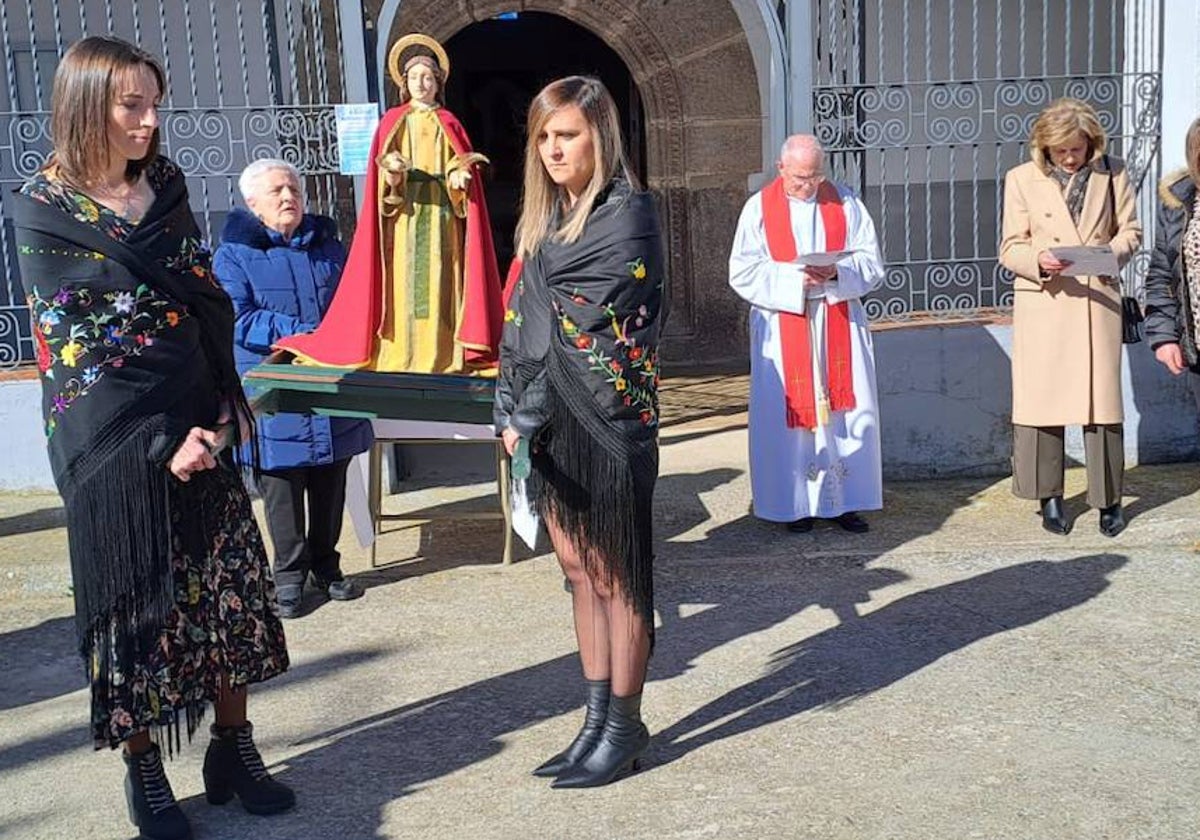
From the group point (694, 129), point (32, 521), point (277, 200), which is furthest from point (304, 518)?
point (694, 129)

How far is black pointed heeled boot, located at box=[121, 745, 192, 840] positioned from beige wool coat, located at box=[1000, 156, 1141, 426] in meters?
3.99

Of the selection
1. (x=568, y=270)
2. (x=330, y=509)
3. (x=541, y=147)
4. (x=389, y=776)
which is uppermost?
(x=541, y=147)

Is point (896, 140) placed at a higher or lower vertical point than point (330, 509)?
higher

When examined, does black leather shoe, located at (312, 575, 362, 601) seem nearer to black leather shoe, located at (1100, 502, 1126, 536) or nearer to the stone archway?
black leather shoe, located at (1100, 502, 1126, 536)

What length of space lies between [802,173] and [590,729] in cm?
298

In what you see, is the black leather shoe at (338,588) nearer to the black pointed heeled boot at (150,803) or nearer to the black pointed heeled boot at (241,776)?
the black pointed heeled boot at (241,776)

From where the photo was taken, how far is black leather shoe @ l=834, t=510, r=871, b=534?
6.10 metres

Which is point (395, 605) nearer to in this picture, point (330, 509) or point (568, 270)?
point (330, 509)

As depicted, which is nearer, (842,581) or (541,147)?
(541,147)

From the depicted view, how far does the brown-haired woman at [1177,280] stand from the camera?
17.9 ft

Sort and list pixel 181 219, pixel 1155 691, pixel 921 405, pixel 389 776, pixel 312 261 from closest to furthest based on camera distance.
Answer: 1. pixel 181 219
2. pixel 389 776
3. pixel 1155 691
4. pixel 312 261
5. pixel 921 405

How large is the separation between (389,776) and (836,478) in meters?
2.82

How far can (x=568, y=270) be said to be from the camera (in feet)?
11.4

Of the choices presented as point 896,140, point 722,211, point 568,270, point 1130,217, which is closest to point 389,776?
point 568,270
